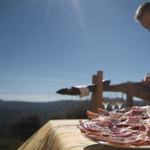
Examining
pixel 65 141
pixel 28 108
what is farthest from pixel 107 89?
→ pixel 28 108

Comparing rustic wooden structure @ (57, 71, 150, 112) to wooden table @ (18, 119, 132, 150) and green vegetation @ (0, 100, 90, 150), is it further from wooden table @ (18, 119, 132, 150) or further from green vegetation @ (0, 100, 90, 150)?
green vegetation @ (0, 100, 90, 150)

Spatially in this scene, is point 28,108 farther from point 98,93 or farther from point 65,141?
point 65,141

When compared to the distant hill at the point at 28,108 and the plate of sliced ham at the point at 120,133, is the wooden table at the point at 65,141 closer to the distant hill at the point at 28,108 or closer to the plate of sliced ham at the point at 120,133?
the plate of sliced ham at the point at 120,133

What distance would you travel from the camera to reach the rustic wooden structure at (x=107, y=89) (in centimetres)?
184

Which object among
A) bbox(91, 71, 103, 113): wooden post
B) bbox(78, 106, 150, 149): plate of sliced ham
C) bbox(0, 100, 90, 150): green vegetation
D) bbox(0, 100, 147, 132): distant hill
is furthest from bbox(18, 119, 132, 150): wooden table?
bbox(0, 100, 147, 132): distant hill

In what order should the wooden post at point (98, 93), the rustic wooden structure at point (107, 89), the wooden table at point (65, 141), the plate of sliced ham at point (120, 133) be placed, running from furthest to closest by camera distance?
the wooden post at point (98, 93) → the rustic wooden structure at point (107, 89) → the wooden table at point (65, 141) → the plate of sliced ham at point (120, 133)

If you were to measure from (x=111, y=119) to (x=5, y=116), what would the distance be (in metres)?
4.94

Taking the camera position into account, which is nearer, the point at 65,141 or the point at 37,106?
the point at 65,141

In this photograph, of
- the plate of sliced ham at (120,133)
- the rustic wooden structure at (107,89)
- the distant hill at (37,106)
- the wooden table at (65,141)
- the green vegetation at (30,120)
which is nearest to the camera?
the plate of sliced ham at (120,133)

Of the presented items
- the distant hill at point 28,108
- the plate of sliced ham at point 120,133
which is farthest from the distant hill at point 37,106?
the plate of sliced ham at point 120,133

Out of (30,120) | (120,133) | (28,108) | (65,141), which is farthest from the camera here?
(28,108)

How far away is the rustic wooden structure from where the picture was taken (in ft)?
6.05

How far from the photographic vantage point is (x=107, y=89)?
2.02 meters

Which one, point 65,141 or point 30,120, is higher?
point 65,141
